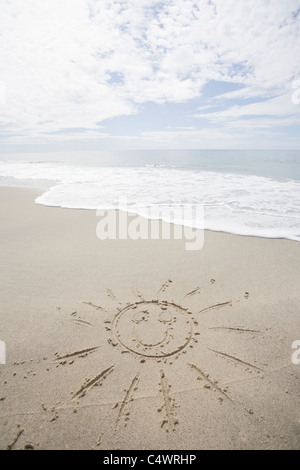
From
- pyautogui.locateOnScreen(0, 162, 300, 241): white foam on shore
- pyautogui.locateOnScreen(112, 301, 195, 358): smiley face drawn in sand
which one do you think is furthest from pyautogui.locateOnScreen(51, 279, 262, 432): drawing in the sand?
pyautogui.locateOnScreen(0, 162, 300, 241): white foam on shore

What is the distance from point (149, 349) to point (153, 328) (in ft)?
1.04

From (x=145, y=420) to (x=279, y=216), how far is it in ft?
21.2

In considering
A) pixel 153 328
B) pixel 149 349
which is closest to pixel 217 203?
pixel 153 328

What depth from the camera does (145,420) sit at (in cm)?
182

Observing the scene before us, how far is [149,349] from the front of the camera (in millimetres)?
2443

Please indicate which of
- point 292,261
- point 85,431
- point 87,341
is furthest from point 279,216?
point 85,431

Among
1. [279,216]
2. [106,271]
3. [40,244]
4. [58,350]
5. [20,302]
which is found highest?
[279,216]

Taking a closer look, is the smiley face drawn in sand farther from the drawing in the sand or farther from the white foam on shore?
the white foam on shore

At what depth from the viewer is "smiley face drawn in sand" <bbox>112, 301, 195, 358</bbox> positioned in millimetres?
2457

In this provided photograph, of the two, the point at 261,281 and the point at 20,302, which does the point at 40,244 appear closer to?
the point at 20,302

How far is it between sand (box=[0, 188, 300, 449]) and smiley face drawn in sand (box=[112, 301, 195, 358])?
0.01 m

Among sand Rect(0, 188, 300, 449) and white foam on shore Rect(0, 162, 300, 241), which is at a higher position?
white foam on shore Rect(0, 162, 300, 241)

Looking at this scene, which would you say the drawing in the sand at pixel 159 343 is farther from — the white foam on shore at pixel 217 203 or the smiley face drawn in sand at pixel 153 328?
Answer: the white foam on shore at pixel 217 203

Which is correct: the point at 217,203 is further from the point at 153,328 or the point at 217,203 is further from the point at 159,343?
the point at 159,343
